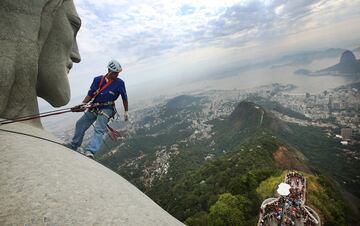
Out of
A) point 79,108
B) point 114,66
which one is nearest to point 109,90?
point 114,66

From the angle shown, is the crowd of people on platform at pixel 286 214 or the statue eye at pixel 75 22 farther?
the crowd of people on platform at pixel 286 214

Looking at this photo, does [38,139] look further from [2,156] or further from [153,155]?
[153,155]

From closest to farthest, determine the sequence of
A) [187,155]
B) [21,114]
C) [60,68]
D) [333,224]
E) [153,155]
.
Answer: [21,114]
[60,68]
[333,224]
[187,155]
[153,155]

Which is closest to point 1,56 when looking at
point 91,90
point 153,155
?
point 91,90

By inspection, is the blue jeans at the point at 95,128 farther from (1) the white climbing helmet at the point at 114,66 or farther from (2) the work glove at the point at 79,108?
(1) the white climbing helmet at the point at 114,66

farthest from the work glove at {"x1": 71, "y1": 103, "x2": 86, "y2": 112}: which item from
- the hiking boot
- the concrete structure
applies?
the concrete structure

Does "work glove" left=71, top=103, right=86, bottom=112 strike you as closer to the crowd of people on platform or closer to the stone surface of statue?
the stone surface of statue

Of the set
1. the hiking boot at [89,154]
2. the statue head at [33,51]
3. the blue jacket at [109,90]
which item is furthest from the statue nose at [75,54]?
the hiking boot at [89,154]
